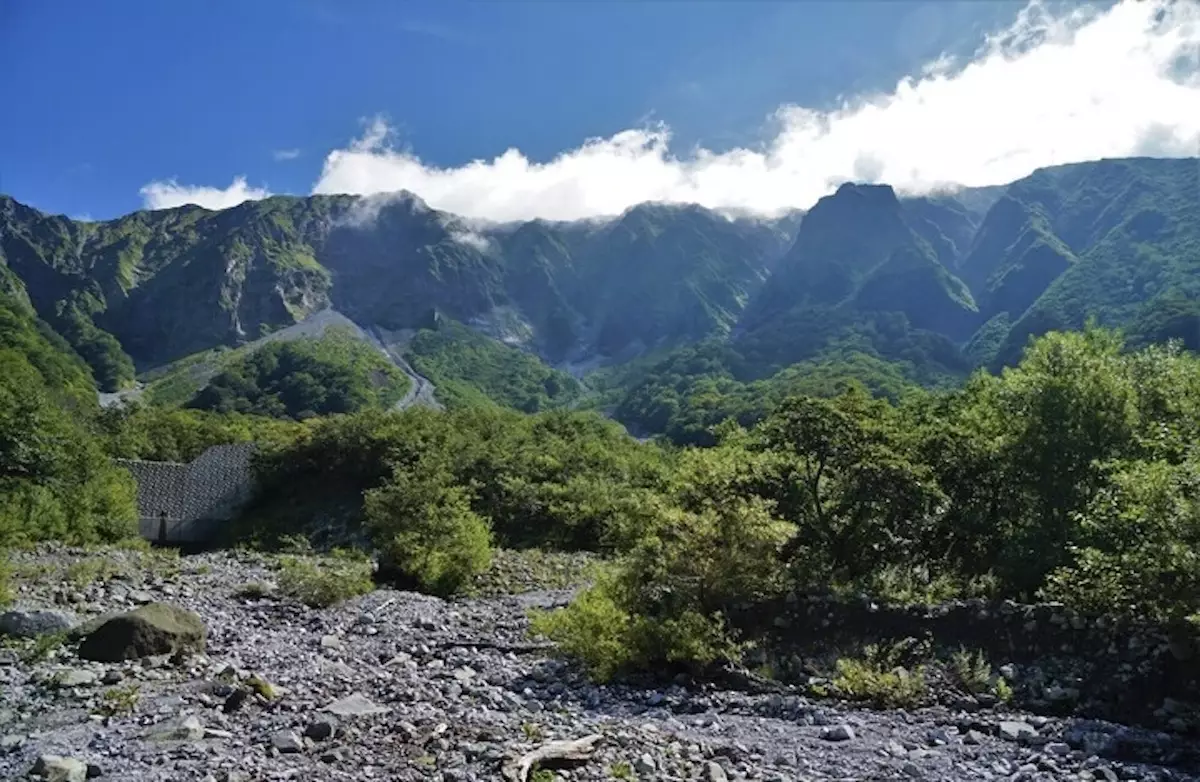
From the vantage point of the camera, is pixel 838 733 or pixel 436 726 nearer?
pixel 436 726

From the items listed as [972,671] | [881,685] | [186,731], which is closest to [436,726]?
[186,731]

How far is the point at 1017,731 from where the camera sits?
11898mm

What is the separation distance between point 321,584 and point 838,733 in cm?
1534

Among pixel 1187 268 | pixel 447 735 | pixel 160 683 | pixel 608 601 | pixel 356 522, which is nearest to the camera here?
pixel 447 735

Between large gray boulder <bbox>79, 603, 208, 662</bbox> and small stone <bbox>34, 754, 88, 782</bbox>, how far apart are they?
5564mm

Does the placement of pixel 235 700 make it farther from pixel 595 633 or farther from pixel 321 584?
pixel 321 584

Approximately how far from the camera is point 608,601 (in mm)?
16406

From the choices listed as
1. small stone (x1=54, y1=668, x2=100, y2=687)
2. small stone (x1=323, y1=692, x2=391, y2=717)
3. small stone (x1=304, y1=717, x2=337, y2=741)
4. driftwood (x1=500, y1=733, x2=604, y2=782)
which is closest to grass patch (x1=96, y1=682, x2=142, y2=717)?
small stone (x1=54, y1=668, x2=100, y2=687)

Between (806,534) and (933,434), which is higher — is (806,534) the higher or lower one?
the lower one

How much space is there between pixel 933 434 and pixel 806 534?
13.6ft

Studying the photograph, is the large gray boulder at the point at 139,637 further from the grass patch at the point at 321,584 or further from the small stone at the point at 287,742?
the grass patch at the point at 321,584

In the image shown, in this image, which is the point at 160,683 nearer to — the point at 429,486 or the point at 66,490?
the point at 429,486

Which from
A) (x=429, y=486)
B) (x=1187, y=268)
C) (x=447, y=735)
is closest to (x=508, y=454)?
(x=429, y=486)

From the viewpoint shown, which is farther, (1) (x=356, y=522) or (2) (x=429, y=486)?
(1) (x=356, y=522)
